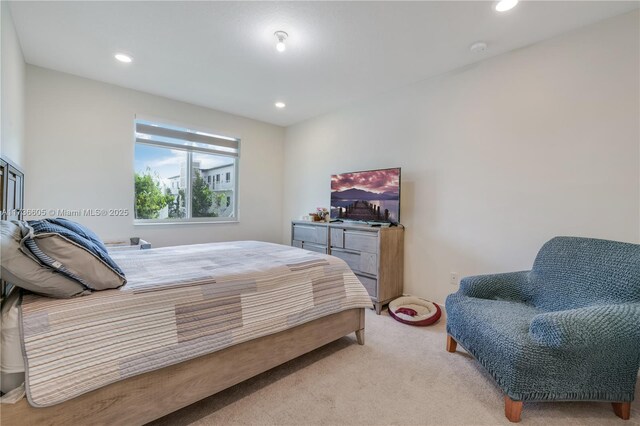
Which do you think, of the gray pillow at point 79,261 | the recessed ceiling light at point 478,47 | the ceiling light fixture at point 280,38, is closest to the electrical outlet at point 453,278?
the recessed ceiling light at point 478,47

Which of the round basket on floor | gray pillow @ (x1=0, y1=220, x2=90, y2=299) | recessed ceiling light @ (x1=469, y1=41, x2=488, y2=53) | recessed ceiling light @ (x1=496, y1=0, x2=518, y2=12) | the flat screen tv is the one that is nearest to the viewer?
gray pillow @ (x1=0, y1=220, x2=90, y2=299)

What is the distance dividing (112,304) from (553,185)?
3181 mm

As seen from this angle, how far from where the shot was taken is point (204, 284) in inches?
58.2

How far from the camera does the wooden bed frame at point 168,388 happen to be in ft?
3.39

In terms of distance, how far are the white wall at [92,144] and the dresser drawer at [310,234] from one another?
47.4 inches

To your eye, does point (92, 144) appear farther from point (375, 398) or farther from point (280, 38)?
point (375, 398)

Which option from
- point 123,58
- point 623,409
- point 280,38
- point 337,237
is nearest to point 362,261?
point 337,237

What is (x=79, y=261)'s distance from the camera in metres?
1.18

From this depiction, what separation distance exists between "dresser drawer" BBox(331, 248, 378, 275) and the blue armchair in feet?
3.71

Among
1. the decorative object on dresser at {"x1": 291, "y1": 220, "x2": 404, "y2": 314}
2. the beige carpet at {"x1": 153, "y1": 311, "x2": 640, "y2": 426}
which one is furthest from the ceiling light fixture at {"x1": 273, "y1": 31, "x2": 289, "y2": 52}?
the beige carpet at {"x1": 153, "y1": 311, "x2": 640, "y2": 426}

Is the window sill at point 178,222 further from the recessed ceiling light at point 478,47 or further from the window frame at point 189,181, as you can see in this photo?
the recessed ceiling light at point 478,47

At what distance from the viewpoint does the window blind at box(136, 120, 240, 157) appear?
3.67m

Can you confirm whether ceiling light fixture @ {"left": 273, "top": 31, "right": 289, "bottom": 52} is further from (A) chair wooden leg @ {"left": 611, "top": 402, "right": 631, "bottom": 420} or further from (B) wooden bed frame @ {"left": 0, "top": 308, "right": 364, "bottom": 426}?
(A) chair wooden leg @ {"left": 611, "top": 402, "right": 631, "bottom": 420}

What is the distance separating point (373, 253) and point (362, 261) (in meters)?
0.19
